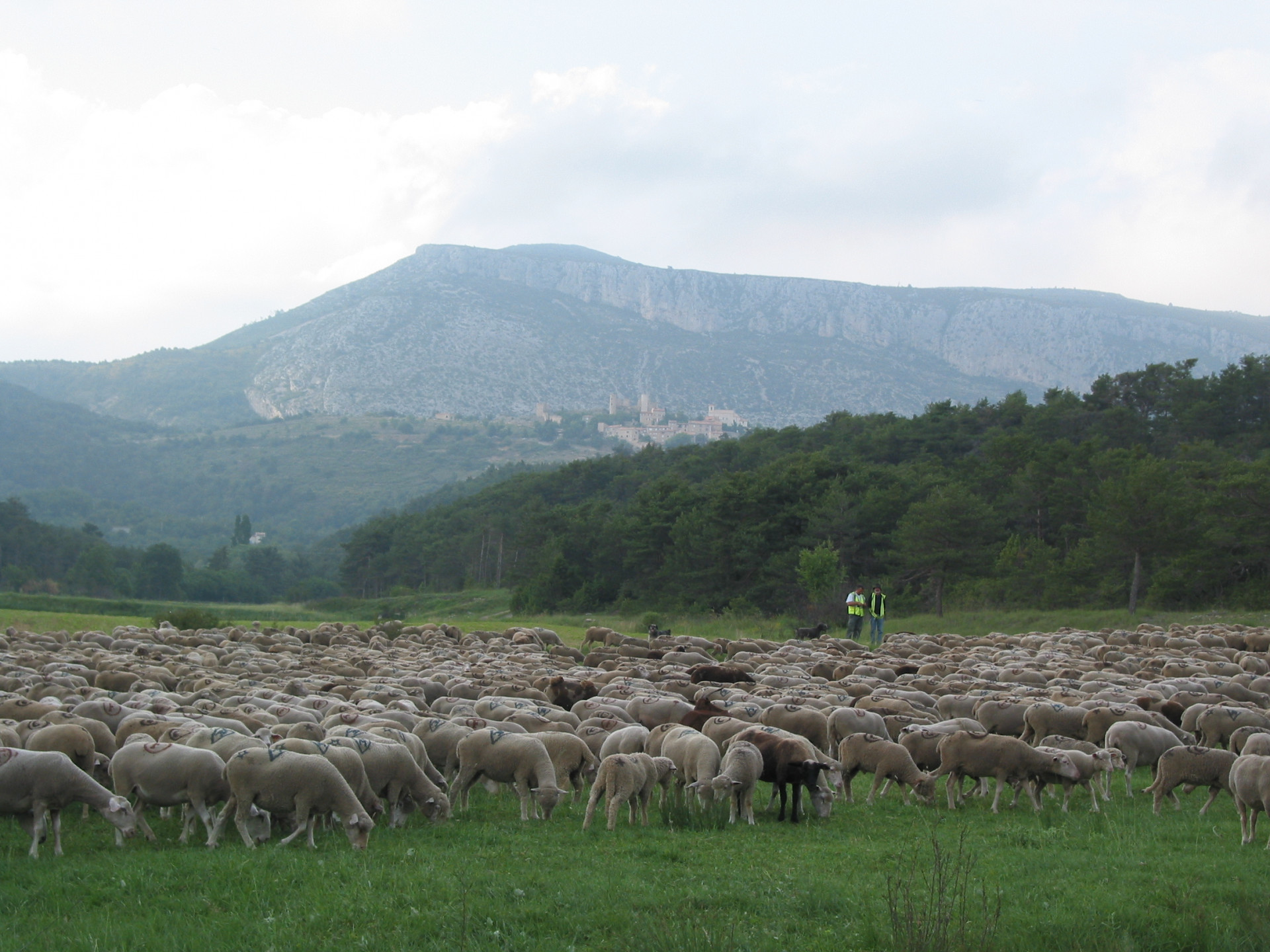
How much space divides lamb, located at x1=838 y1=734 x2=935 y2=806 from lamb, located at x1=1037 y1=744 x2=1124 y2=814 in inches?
57.7

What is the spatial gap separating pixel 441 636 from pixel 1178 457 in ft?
149

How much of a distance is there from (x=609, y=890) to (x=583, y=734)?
226 inches

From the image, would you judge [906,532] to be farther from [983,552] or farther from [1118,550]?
[1118,550]

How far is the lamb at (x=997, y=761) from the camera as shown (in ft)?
40.1

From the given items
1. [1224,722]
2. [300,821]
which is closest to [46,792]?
[300,821]

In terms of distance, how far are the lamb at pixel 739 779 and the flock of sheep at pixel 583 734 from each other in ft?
0.10

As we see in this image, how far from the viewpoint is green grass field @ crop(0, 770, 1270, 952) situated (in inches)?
293

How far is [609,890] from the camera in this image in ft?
27.5

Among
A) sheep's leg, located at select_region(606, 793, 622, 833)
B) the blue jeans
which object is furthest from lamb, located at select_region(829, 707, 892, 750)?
the blue jeans

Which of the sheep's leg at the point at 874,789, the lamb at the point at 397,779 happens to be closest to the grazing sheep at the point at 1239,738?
the sheep's leg at the point at 874,789

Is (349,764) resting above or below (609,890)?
above

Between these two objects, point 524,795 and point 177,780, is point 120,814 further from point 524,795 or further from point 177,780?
point 524,795

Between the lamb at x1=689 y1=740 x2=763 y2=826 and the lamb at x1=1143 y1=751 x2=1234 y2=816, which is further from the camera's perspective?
the lamb at x1=1143 y1=751 x2=1234 y2=816

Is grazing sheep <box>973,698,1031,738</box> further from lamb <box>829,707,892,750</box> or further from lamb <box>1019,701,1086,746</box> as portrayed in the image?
lamb <box>829,707,892,750</box>
